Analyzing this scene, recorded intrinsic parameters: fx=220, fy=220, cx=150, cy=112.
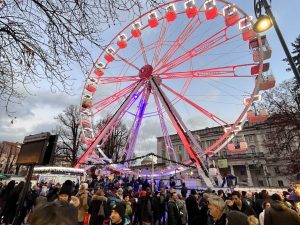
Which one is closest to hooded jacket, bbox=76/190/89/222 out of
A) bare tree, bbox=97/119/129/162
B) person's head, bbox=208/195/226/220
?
person's head, bbox=208/195/226/220

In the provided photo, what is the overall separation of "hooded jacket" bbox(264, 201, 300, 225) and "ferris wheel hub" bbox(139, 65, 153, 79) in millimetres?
14939

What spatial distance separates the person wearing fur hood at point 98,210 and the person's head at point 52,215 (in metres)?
5.75

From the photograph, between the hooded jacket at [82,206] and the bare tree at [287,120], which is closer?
the hooded jacket at [82,206]

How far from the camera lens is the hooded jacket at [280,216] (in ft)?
11.8

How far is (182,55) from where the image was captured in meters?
16.8

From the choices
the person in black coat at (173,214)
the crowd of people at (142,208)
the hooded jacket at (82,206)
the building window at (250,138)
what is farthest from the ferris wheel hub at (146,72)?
the building window at (250,138)

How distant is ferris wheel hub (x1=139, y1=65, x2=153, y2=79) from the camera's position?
17.9 meters

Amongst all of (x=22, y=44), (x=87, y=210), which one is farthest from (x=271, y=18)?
(x=87, y=210)

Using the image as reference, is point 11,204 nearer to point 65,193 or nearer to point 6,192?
point 6,192

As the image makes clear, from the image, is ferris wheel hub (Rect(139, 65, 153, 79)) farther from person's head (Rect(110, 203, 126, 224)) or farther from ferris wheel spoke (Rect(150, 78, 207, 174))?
person's head (Rect(110, 203, 126, 224))

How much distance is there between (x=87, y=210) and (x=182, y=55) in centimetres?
1325

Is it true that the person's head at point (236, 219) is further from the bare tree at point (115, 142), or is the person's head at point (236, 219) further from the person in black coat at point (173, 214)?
the bare tree at point (115, 142)

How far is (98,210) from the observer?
638cm

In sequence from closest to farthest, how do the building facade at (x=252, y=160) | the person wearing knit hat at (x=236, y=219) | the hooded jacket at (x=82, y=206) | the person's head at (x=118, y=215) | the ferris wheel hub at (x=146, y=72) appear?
the person wearing knit hat at (x=236, y=219) < the person's head at (x=118, y=215) < the hooded jacket at (x=82, y=206) < the ferris wheel hub at (x=146, y=72) < the building facade at (x=252, y=160)
